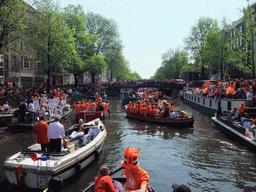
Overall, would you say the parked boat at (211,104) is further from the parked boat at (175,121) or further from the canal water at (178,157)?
the parked boat at (175,121)

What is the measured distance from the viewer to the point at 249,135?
1173cm

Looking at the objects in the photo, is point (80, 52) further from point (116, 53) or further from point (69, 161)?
point (69, 161)

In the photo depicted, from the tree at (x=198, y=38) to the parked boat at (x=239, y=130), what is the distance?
36699 mm

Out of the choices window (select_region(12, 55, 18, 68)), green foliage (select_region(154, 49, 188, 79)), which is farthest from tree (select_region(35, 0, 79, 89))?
green foliage (select_region(154, 49, 188, 79))

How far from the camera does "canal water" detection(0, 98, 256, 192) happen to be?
8.27 metres

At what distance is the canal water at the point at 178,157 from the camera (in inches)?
326

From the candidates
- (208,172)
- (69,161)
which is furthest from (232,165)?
(69,161)

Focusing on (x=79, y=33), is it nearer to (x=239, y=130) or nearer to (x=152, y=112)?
(x=152, y=112)

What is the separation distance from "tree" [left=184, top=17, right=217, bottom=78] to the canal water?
36745mm

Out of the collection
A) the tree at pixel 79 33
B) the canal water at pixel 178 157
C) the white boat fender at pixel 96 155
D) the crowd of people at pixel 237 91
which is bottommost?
the canal water at pixel 178 157

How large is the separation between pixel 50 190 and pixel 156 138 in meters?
11.5

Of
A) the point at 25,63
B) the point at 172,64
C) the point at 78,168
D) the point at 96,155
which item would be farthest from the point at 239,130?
the point at 172,64

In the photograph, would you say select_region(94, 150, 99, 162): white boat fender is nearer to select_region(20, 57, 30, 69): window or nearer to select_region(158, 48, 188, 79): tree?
select_region(20, 57, 30, 69): window

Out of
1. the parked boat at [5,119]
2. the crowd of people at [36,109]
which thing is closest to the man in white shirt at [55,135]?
the crowd of people at [36,109]
